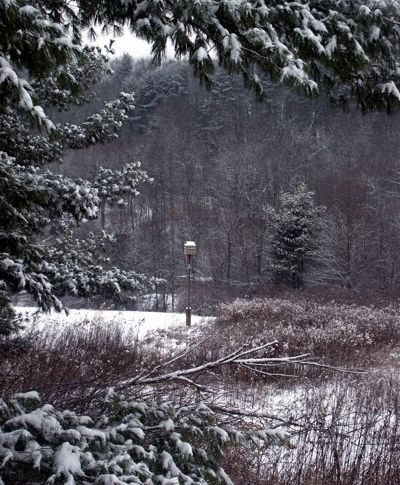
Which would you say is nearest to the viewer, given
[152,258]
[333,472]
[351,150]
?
[333,472]

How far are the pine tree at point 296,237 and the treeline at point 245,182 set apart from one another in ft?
0.33

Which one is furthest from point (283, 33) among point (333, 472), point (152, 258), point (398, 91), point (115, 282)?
point (152, 258)

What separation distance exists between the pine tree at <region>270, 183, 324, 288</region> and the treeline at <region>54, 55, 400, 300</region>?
10cm

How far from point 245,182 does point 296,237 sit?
28.1 feet

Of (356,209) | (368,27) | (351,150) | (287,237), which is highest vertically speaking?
(351,150)

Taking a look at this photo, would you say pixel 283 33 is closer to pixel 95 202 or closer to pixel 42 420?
pixel 42 420

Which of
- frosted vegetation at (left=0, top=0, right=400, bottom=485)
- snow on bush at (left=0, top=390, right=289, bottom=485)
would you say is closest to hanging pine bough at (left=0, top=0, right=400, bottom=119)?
frosted vegetation at (left=0, top=0, right=400, bottom=485)

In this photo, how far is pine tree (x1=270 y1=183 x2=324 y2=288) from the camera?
79.9 ft

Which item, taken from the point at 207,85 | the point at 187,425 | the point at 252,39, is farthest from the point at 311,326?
the point at 252,39

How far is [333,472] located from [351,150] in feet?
114

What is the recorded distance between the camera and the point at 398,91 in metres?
2.52

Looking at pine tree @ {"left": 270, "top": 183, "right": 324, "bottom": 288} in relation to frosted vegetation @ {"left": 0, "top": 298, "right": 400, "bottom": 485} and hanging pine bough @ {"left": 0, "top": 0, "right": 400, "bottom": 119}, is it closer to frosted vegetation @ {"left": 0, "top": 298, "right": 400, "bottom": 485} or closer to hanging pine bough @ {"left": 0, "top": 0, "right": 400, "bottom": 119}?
frosted vegetation @ {"left": 0, "top": 298, "right": 400, "bottom": 485}

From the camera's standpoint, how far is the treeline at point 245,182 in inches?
977

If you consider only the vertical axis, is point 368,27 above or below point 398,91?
above
